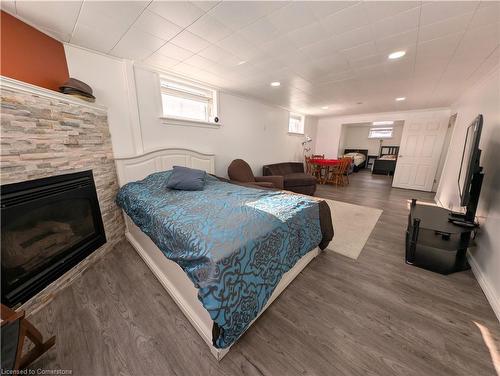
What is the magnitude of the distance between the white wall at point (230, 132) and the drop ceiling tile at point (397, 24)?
256cm

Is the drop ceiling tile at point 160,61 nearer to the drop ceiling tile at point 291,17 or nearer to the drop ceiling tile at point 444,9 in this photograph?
the drop ceiling tile at point 291,17

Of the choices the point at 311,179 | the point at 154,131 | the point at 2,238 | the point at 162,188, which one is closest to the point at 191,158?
the point at 154,131

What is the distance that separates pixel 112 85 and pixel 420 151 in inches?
288

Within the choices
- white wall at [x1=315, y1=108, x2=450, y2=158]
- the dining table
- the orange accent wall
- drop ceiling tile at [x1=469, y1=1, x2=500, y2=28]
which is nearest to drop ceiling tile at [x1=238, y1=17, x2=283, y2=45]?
drop ceiling tile at [x1=469, y1=1, x2=500, y2=28]

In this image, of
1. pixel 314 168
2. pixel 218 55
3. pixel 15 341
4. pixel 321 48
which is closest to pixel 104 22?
pixel 218 55

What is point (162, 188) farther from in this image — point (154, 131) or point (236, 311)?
point (236, 311)

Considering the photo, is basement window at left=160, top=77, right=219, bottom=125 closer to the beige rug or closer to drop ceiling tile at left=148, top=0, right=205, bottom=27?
drop ceiling tile at left=148, top=0, right=205, bottom=27

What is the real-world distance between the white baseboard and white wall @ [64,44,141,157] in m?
4.04

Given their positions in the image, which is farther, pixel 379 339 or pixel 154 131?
pixel 154 131

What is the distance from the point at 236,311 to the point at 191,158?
2.55 m

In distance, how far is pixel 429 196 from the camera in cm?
471

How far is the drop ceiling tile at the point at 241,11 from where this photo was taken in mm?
1351


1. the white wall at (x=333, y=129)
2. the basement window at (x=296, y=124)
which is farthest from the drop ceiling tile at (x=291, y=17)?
the white wall at (x=333, y=129)

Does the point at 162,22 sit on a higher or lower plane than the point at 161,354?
higher
